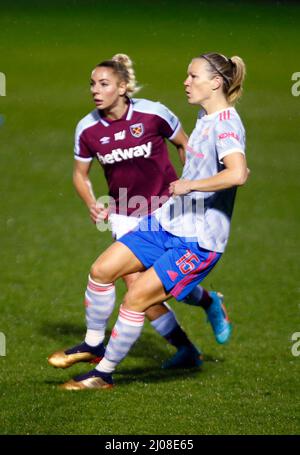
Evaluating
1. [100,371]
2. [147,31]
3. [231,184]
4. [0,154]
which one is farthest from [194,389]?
[147,31]

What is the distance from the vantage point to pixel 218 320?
829cm

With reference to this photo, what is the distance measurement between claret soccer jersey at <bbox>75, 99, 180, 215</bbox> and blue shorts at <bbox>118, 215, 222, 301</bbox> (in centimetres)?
66

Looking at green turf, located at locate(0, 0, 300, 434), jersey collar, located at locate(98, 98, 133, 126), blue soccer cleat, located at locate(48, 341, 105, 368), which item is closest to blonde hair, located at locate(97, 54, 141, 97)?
jersey collar, located at locate(98, 98, 133, 126)

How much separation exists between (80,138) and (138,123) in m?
0.45

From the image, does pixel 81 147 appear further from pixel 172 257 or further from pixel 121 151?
pixel 172 257

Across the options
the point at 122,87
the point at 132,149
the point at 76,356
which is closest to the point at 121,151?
the point at 132,149

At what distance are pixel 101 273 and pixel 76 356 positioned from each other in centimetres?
66

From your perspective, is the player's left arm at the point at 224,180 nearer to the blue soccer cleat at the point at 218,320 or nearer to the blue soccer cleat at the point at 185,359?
the blue soccer cleat at the point at 185,359

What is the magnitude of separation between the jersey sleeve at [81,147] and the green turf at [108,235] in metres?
1.65

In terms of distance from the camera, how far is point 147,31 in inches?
1031

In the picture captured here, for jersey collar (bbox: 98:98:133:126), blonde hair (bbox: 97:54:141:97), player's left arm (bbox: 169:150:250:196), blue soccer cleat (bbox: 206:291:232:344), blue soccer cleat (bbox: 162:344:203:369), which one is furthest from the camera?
blue soccer cleat (bbox: 206:291:232:344)

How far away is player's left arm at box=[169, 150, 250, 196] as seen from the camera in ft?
20.9

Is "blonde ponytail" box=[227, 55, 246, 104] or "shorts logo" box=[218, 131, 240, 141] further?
"blonde ponytail" box=[227, 55, 246, 104]

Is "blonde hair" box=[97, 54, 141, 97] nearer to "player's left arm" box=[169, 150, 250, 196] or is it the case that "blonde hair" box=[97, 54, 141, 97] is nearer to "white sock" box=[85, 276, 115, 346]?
"player's left arm" box=[169, 150, 250, 196]
